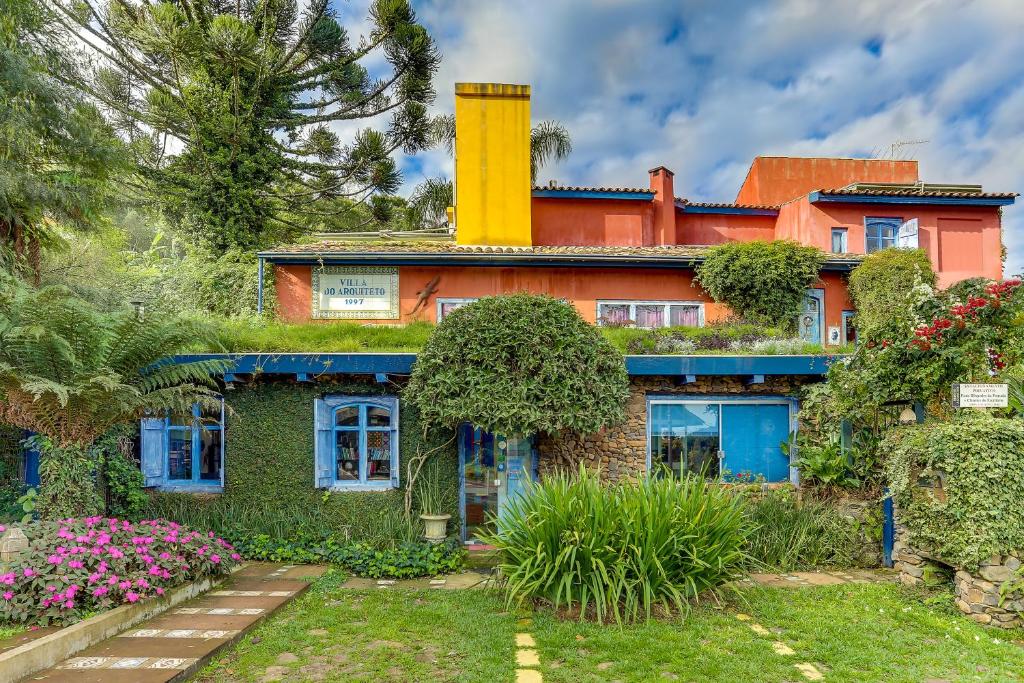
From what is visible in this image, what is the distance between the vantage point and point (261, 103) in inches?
776

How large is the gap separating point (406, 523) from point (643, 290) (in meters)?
7.54

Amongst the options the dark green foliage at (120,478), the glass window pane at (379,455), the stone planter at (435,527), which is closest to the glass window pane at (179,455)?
the dark green foliage at (120,478)

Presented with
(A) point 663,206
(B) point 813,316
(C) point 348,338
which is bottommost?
(C) point 348,338

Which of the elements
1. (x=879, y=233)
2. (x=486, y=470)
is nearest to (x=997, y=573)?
(x=486, y=470)

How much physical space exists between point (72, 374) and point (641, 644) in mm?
6454

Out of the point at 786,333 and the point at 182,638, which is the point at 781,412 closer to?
the point at 786,333

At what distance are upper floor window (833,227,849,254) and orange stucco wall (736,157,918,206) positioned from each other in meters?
2.91

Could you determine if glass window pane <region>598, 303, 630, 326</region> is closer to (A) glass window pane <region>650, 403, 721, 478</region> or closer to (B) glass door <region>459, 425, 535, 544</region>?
(A) glass window pane <region>650, 403, 721, 478</region>

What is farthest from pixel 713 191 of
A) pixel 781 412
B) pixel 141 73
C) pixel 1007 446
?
pixel 141 73

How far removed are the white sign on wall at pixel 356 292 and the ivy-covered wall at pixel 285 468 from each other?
419cm

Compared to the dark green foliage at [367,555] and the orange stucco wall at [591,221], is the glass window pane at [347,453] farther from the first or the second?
the orange stucco wall at [591,221]

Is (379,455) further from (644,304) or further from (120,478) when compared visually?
(644,304)

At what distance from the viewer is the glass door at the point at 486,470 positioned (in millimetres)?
8570

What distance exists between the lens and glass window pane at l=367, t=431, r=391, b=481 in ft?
28.2
